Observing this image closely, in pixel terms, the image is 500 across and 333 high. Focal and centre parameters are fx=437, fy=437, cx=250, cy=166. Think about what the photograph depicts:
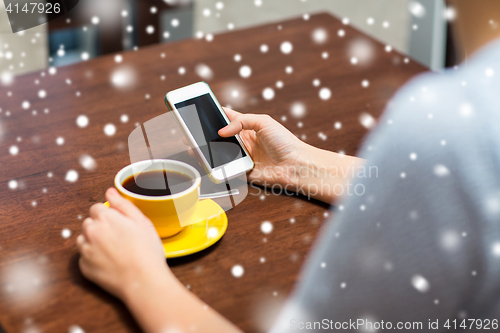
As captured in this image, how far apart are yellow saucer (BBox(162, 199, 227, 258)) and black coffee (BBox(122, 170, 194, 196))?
6 centimetres

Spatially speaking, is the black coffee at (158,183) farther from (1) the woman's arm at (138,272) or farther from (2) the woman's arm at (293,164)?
(2) the woman's arm at (293,164)

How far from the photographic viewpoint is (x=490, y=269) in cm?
52

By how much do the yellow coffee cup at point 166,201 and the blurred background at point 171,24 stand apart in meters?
1.52

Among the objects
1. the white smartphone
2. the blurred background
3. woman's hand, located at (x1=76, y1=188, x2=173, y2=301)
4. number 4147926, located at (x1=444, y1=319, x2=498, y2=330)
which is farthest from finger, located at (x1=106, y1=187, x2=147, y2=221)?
the blurred background

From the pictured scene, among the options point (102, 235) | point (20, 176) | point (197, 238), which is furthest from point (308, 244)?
point (20, 176)

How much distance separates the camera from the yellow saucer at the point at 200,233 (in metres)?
0.63

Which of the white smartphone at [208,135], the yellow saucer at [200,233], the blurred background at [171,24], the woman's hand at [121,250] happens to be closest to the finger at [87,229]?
the woman's hand at [121,250]

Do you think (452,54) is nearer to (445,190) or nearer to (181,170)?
(445,190)

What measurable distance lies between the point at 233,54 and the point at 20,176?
69cm

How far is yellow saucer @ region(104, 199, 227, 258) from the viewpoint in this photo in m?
0.63

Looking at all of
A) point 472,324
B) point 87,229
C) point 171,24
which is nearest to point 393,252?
point 472,324

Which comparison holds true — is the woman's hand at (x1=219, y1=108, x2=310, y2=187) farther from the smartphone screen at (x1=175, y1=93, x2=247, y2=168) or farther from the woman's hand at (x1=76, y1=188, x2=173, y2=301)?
the woman's hand at (x1=76, y1=188, x2=173, y2=301)

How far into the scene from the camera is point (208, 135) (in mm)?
792

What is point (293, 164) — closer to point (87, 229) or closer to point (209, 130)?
point (209, 130)
